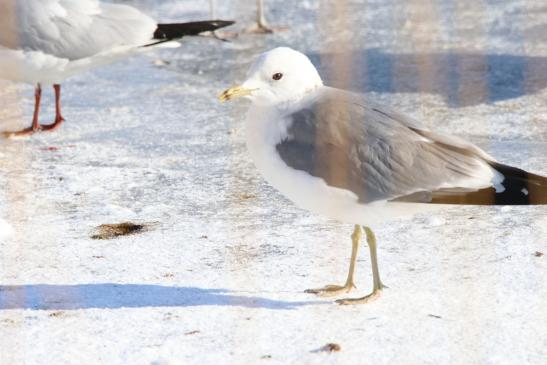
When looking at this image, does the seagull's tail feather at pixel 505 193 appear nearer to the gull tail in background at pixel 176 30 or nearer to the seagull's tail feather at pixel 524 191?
the seagull's tail feather at pixel 524 191

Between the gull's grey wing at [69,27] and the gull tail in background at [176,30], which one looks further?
the gull tail in background at [176,30]

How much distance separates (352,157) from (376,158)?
7 cm

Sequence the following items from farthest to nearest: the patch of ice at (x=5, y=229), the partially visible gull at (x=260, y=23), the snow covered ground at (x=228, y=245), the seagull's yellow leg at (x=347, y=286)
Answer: the partially visible gull at (x=260, y=23)
the patch of ice at (x=5, y=229)
the seagull's yellow leg at (x=347, y=286)
the snow covered ground at (x=228, y=245)

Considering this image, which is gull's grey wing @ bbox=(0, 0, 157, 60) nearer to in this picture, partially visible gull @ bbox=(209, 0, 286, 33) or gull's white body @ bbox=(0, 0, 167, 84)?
gull's white body @ bbox=(0, 0, 167, 84)

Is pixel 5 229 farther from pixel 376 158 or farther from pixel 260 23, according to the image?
pixel 260 23

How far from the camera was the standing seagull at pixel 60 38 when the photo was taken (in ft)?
18.7

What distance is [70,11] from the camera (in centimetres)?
591

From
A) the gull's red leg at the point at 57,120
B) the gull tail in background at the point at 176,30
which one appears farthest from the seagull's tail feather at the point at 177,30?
the gull's red leg at the point at 57,120

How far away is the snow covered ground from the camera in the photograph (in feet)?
10.1

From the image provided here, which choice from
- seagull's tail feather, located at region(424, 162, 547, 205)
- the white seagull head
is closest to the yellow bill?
the white seagull head

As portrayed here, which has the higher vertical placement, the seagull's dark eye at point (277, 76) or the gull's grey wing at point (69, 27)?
the seagull's dark eye at point (277, 76)

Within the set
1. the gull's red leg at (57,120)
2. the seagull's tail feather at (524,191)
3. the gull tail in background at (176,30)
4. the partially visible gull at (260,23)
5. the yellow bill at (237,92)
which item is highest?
the yellow bill at (237,92)

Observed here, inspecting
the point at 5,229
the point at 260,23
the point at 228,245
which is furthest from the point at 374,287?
the point at 260,23

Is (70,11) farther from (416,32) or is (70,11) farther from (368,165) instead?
(368,165)
